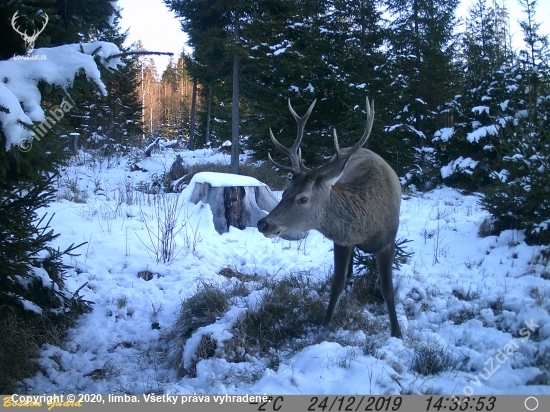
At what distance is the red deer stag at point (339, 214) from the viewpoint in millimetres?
3965

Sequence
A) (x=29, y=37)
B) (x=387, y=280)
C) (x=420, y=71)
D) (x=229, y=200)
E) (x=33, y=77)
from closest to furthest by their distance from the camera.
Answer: (x=33, y=77) < (x=29, y=37) < (x=387, y=280) < (x=229, y=200) < (x=420, y=71)

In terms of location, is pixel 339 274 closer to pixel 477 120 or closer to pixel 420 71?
pixel 477 120

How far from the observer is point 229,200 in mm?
7648

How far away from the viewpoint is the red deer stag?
13.0ft

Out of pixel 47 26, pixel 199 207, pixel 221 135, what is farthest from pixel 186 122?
pixel 47 26

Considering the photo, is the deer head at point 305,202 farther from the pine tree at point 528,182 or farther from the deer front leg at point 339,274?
the pine tree at point 528,182

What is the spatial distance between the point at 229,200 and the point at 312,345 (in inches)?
173

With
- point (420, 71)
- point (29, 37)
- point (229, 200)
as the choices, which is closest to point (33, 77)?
point (29, 37)

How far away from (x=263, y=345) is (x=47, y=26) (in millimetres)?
3564

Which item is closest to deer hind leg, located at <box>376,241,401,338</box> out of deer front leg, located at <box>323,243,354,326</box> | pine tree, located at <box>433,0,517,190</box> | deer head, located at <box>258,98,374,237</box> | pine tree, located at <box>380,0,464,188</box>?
deer front leg, located at <box>323,243,354,326</box>

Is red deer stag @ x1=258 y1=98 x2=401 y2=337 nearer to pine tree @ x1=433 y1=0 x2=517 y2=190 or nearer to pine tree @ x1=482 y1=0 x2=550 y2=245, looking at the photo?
pine tree @ x1=482 y1=0 x2=550 y2=245

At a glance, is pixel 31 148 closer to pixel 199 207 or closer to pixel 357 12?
pixel 199 207

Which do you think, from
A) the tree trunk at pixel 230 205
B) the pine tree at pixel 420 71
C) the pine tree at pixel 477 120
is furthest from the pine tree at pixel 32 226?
the pine tree at pixel 420 71

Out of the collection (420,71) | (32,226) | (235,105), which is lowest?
(32,226)
